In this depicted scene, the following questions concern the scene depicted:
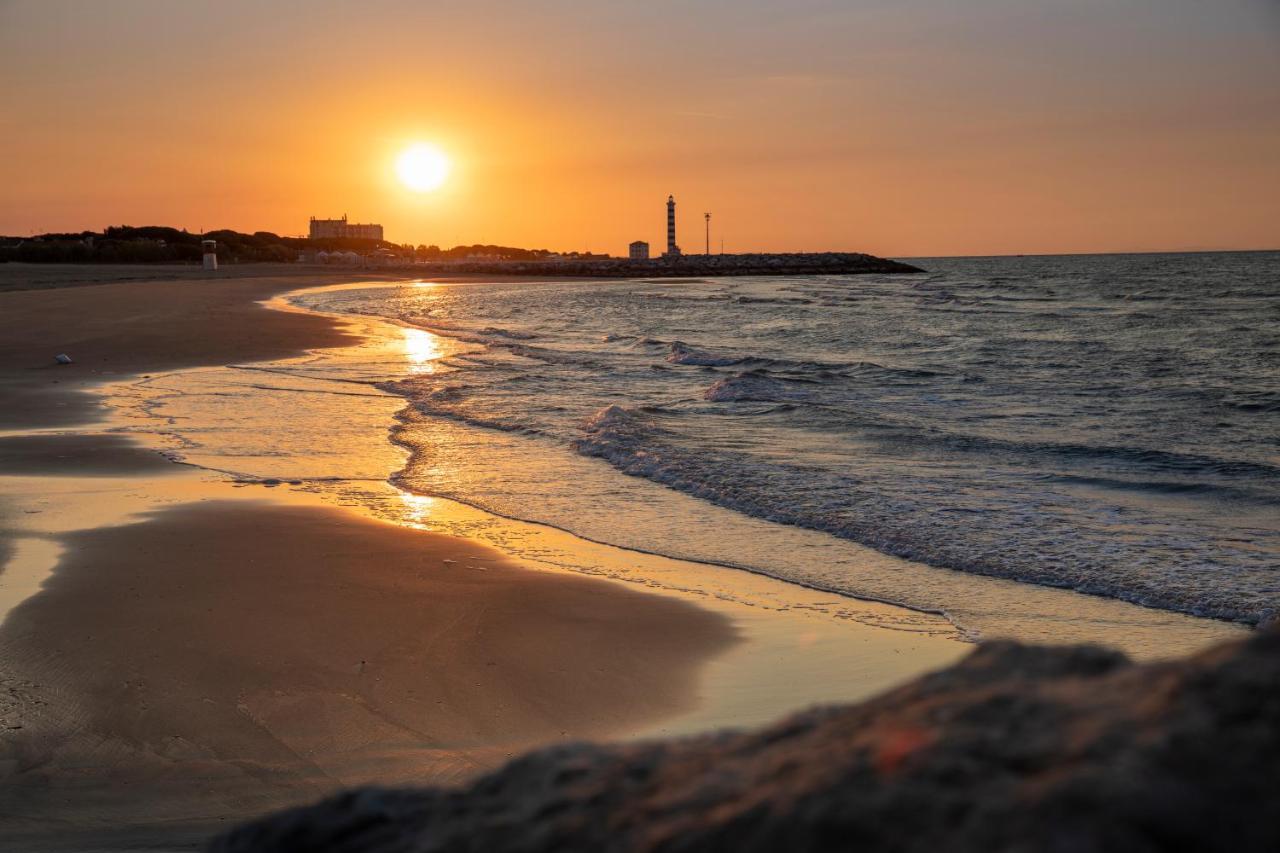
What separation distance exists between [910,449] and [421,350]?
15263mm

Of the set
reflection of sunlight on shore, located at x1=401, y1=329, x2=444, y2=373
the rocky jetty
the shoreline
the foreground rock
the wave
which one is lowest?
the shoreline

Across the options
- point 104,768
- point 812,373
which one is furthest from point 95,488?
point 812,373

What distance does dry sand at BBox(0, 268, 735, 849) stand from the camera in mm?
3939

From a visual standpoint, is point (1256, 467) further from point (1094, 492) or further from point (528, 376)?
point (528, 376)

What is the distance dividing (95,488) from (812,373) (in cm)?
1382

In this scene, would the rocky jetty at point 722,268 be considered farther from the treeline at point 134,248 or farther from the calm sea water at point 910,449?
the calm sea water at point 910,449

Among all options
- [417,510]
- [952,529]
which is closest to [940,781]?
[952,529]

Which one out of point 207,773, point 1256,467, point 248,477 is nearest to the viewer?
point 207,773

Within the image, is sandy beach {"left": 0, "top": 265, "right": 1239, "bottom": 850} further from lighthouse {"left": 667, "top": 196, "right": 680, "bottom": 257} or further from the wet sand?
lighthouse {"left": 667, "top": 196, "right": 680, "bottom": 257}

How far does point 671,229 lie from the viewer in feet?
516

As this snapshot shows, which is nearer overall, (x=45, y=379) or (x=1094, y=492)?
(x=1094, y=492)

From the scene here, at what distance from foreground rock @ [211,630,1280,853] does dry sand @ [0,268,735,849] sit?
2.66m

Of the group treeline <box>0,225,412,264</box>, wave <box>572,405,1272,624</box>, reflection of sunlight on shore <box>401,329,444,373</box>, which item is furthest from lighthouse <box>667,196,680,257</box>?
wave <box>572,405,1272,624</box>

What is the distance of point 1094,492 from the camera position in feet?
30.9
